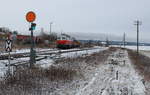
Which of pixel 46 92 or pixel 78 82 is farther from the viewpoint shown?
pixel 78 82

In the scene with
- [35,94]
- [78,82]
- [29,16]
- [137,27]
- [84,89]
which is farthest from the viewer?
[137,27]

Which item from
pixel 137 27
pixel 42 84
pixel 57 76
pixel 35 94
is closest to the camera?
pixel 35 94

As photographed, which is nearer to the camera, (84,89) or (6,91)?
(6,91)

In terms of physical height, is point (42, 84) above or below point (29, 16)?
below

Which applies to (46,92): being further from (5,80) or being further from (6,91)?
(5,80)

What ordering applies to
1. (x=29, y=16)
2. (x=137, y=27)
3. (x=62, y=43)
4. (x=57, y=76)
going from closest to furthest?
(x=57, y=76)
(x=29, y=16)
(x=62, y=43)
(x=137, y=27)

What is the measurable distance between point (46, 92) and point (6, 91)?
134 cm

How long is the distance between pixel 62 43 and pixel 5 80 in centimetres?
3959

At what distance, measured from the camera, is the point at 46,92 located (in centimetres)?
941

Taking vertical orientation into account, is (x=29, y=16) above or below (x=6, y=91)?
above

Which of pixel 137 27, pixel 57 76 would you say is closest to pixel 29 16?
pixel 57 76

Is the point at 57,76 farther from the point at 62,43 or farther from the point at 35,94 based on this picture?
the point at 62,43

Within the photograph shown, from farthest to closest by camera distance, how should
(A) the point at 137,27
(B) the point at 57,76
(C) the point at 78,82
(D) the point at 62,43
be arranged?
(A) the point at 137,27 < (D) the point at 62,43 < (B) the point at 57,76 < (C) the point at 78,82

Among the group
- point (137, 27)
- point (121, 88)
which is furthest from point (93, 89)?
point (137, 27)
